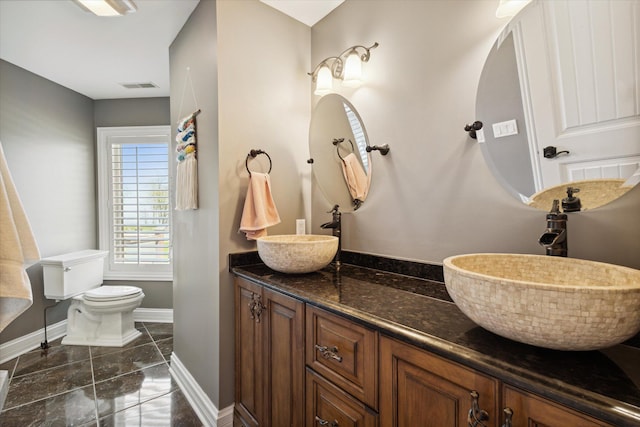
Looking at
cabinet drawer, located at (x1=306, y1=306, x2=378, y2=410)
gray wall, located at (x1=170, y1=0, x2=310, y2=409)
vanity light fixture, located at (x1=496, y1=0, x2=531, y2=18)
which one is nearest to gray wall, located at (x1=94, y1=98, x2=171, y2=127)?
gray wall, located at (x1=170, y1=0, x2=310, y2=409)

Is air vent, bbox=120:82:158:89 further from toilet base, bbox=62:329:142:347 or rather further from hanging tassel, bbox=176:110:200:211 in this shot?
toilet base, bbox=62:329:142:347

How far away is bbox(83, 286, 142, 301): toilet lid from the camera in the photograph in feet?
9.11

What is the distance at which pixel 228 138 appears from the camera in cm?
168

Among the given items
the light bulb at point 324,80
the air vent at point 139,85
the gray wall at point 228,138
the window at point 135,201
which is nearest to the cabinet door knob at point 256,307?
the gray wall at point 228,138

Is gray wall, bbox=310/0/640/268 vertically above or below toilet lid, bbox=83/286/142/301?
above

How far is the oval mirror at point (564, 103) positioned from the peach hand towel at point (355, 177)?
2.13 ft

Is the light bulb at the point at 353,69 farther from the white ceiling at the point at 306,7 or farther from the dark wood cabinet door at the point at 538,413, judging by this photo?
the dark wood cabinet door at the point at 538,413

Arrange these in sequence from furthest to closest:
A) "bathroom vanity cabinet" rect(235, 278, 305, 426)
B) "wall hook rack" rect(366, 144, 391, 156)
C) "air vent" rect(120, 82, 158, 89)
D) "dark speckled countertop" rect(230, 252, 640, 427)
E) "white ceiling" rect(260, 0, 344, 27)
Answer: "air vent" rect(120, 82, 158, 89) < "white ceiling" rect(260, 0, 344, 27) < "wall hook rack" rect(366, 144, 391, 156) < "bathroom vanity cabinet" rect(235, 278, 305, 426) < "dark speckled countertop" rect(230, 252, 640, 427)

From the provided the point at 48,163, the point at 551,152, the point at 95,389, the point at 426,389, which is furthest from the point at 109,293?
the point at 551,152

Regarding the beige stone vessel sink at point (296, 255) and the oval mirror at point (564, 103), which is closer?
the oval mirror at point (564, 103)

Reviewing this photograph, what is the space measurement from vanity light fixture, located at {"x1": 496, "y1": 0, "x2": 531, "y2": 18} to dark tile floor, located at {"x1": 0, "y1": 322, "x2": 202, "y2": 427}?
2.52 meters

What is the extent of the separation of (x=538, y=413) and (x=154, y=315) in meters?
3.75

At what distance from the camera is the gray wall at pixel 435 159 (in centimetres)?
99

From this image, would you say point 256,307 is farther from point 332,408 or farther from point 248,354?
point 332,408
